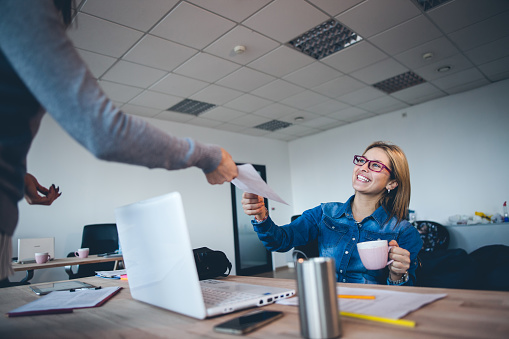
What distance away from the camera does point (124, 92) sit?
168 inches

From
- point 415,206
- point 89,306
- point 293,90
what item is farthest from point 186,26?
point 415,206

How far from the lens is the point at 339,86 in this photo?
463 cm

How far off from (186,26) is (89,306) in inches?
105

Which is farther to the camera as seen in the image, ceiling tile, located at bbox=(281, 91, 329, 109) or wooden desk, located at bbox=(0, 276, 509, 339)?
ceiling tile, located at bbox=(281, 91, 329, 109)

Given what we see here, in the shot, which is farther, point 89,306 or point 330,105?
point 330,105

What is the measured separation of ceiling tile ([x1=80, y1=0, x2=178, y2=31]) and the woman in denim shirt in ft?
6.92

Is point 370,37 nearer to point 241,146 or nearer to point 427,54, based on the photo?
point 427,54

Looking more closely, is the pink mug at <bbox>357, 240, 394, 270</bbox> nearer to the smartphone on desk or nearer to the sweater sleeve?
the smartphone on desk

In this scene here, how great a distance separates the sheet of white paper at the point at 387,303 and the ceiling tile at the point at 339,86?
3958mm

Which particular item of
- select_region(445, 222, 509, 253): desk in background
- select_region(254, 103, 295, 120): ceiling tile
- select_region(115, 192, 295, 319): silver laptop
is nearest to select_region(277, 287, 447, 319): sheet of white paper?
select_region(115, 192, 295, 319): silver laptop

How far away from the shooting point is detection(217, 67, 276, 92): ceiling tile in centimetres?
401

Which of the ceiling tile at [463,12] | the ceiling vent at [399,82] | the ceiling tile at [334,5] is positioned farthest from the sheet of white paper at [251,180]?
the ceiling vent at [399,82]

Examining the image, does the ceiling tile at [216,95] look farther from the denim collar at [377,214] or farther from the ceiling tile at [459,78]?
the denim collar at [377,214]

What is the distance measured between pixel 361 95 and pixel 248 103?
179cm
